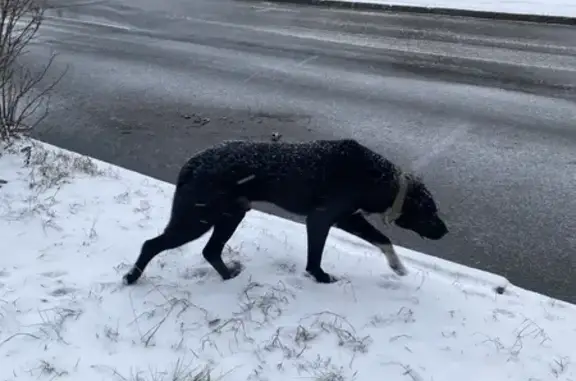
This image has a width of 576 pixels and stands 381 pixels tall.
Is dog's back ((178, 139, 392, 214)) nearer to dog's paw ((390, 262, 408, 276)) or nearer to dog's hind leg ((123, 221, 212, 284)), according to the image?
dog's hind leg ((123, 221, 212, 284))

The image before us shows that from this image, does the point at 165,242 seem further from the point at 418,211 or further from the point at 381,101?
the point at 381,101

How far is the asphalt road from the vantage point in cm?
604

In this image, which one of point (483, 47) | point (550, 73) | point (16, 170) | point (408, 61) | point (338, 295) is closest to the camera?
point (338, 295)

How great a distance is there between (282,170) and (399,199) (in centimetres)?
82

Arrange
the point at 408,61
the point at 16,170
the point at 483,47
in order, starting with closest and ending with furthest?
the point at 16,170 < the point at 408,61 < the point at 483,47

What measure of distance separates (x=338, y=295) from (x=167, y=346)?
47.3 inches

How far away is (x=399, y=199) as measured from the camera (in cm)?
474

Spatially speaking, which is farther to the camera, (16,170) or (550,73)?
(550,73)

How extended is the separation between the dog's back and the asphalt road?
0.82m

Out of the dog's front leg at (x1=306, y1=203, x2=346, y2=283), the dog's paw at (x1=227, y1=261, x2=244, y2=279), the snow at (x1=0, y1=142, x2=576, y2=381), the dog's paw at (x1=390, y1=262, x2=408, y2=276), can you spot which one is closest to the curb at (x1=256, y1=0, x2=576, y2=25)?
the snow at (x1=0, y1=142, x2=576, y2=381)

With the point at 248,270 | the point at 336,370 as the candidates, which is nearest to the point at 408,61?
the point at 248,270

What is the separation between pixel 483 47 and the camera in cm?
1139

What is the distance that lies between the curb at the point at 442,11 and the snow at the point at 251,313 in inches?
364

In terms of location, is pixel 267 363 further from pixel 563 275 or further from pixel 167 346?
pixel 563 275
